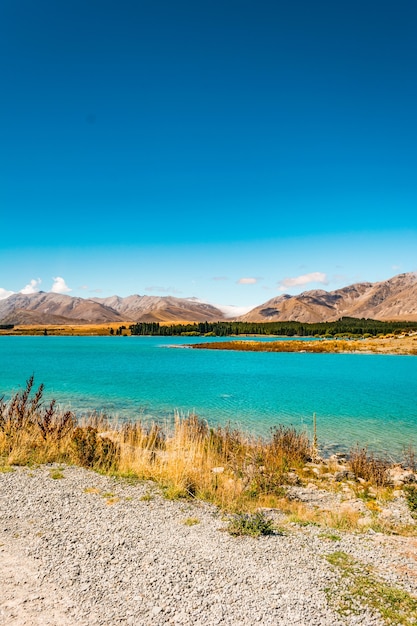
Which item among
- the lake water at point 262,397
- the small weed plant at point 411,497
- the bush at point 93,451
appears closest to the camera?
the small weed plant at point 411,497

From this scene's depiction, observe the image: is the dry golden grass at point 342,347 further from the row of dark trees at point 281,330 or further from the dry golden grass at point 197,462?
the dry golden grass at point 197,462

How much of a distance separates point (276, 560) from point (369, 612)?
154 centimetres

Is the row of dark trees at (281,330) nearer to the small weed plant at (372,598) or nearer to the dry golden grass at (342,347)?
the dry golden grass at (342,347)

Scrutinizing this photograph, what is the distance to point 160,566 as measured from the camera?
5.85 metres

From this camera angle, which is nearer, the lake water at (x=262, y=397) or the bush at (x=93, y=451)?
the bush at (x=93, y=451)

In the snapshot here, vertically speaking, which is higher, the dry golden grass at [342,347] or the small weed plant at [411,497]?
the small weed plant at [411,497]

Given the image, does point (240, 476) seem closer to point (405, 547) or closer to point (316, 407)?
point (405, 547)

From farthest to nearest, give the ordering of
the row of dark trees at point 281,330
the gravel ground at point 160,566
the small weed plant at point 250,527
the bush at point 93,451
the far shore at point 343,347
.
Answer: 1. the row of dark trees at point 281,330
2. the far shore at point 343,347
3. the bush at point 93,451
4. the small weed plant at point 250,527
5. the gravel ground at point 160,566

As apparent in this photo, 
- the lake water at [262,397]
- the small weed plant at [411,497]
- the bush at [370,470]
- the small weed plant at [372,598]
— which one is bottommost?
the lake water at [262,397]

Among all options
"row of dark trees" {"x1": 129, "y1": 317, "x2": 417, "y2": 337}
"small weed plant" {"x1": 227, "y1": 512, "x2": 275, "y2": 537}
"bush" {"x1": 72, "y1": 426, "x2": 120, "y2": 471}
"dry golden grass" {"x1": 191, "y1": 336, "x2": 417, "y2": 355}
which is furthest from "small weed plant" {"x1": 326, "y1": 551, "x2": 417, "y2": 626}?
"row of dark trees" {"x1": 129, "y1": 317, "x2": 417, "y2": 337}

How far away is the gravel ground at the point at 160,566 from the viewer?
4.83 metres

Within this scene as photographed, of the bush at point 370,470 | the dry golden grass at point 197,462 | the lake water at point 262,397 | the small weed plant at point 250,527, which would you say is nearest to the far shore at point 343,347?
the lake water at point 262,397

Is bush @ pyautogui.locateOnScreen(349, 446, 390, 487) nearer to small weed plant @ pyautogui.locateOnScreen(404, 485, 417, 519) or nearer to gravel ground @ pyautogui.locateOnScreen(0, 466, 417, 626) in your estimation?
small weed plant @ pyautogui.locateOnScreen(404, 485, 417, 519)

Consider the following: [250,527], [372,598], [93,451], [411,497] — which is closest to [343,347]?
[411,497]
